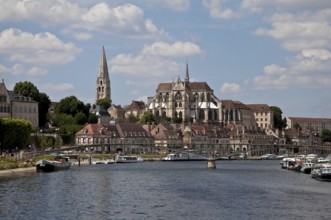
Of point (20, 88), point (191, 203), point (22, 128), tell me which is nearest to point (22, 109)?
point (20, 88)

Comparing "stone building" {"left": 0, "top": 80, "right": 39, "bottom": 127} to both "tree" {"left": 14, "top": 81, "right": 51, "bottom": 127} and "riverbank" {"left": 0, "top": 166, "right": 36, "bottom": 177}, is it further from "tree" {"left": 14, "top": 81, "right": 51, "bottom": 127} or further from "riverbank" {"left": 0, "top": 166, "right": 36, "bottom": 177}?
"riverbank" {"left": 0, "top": 166, "right": 36, "bottom": 177}

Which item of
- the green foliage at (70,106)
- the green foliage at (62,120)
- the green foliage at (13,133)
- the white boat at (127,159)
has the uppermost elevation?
the green foliage at (70,106)

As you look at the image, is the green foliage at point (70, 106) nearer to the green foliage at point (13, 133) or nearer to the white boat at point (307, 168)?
the green foliage at point (13, 133)

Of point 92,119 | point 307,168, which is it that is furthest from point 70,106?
point 307,168

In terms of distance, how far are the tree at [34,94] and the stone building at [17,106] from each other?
5.34 metres

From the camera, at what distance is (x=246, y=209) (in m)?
58.3

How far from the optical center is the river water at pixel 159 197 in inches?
2170

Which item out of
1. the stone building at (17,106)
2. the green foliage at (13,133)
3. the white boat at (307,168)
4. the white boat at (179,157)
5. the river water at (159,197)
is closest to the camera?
the river water at (159,197)

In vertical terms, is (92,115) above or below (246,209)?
above

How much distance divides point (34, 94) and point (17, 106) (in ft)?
33.9

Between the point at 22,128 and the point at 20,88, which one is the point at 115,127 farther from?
the point at 22,128

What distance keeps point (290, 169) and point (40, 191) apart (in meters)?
59.8

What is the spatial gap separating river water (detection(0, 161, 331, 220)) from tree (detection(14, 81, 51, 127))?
58033mm

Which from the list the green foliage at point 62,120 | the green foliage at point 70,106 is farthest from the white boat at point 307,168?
the green foliage at point 70,106
